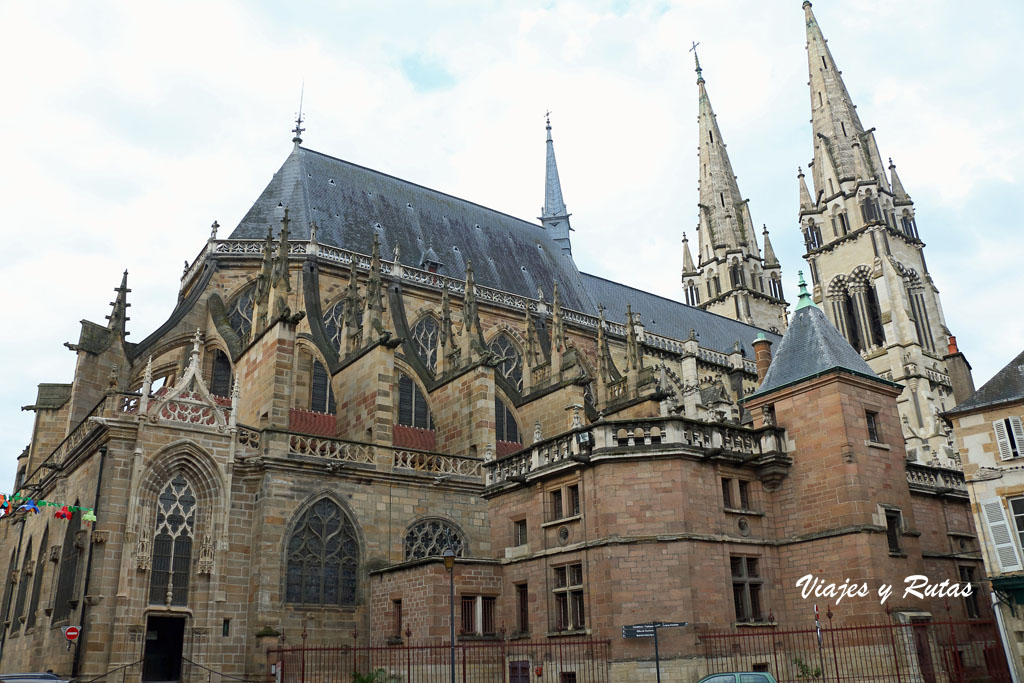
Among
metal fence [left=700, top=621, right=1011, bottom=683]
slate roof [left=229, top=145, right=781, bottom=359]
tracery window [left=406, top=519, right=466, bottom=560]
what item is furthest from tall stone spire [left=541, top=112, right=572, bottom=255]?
metal fence [left=700, top=621, right=1011, bottom=683]

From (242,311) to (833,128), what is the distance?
137 ft

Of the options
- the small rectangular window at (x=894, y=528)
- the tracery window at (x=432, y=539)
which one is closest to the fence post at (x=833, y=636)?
the small rectangular window at (x=894, y=528)

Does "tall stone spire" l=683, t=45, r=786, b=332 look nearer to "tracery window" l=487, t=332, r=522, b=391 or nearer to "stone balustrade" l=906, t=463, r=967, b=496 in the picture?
"tracery window" l=487, t=332, r=522, b=391

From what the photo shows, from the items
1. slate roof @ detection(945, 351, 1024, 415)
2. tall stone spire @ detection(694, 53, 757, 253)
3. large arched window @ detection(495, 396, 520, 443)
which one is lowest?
slate roof @ detection(945, 351, 1024, 415)

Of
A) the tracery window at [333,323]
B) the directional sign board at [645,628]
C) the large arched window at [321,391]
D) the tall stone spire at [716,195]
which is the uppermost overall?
the tall stone spire at [716,195]

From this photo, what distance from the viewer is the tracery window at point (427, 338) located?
29531mm

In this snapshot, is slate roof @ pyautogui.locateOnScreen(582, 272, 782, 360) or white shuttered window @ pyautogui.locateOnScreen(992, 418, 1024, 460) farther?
slate roof @ pyautogui.locateOnScreen(582, 272, 782, 360)

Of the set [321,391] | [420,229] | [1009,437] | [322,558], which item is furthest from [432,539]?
[420,229]

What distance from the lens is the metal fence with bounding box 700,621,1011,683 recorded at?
13078 millimetres

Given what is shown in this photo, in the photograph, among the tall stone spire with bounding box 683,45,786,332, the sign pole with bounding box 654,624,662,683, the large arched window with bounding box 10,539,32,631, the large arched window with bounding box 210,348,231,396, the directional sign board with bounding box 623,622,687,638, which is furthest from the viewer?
the tall stone spire with bounding box 683,45,786,332

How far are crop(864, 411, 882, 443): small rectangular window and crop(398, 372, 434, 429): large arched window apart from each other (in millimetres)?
14166

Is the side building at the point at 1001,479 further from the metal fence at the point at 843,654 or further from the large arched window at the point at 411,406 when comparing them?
the large arched window at the point at 411,406

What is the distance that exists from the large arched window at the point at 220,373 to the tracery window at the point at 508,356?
32.8 ft

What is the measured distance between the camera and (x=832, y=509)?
47.4 feet
